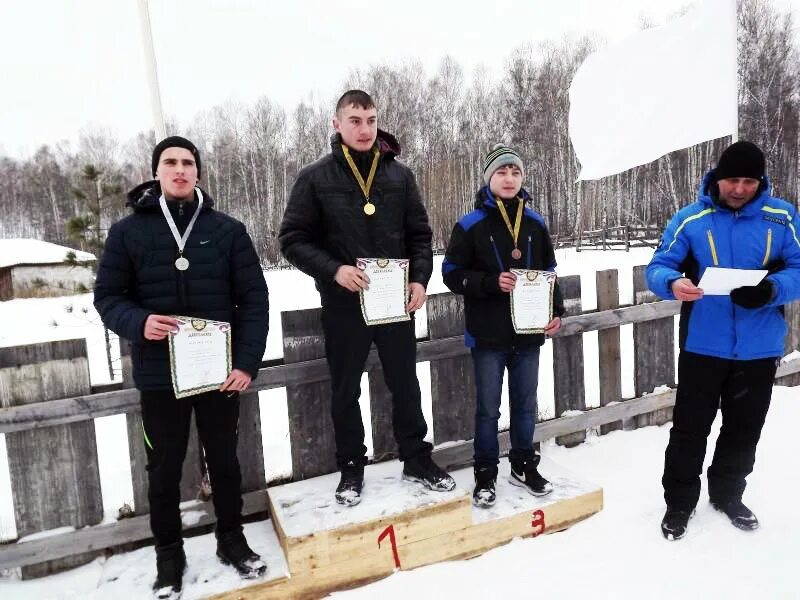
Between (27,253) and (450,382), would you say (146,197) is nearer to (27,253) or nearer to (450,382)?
(450,382)

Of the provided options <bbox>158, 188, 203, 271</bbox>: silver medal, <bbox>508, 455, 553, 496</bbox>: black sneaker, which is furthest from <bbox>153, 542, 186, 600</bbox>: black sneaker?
<bbox>508, 455, 553, 496</bbox>: black sneaker

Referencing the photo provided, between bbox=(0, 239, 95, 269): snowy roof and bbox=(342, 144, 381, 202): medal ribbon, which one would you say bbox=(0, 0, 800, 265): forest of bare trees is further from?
bbox=(342, 144, 381, 202): medal ribbon

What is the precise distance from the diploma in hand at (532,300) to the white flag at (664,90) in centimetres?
174

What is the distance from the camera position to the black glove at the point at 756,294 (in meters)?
2.61

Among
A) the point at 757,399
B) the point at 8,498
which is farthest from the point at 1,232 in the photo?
the point at 757,399

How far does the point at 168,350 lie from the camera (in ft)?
8.04

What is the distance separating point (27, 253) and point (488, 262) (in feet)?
73.6

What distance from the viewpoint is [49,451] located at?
2805 millimetres

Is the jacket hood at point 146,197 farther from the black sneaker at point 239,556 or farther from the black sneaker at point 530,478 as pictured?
the black sneaker at point 530,478

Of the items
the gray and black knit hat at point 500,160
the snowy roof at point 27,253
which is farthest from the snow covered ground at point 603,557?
the snowy roof at point 27,253

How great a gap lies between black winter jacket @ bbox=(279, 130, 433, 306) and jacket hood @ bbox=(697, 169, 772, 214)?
1519 millimetres

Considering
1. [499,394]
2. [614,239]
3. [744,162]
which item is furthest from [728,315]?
[614,239]

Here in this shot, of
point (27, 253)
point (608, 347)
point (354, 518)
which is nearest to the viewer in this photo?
point (354, 518)

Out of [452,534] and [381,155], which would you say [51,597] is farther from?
[381,155]
